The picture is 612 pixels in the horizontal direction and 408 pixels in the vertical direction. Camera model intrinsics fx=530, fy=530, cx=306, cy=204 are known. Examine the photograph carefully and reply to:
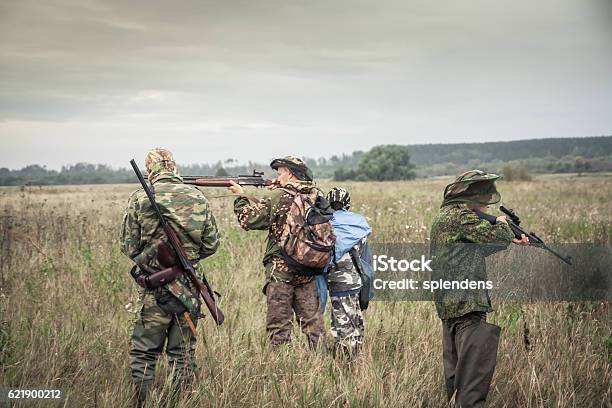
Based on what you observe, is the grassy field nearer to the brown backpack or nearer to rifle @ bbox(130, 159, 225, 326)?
rifle @ bbox(130, 159, 225, 326)

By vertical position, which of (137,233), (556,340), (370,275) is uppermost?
(137,233)

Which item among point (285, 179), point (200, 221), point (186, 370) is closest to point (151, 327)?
point (186, 370)

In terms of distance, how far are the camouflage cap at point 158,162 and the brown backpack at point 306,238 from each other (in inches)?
47.2

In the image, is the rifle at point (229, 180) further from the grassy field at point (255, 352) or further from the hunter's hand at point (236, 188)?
the grassy field at point (255, 352)

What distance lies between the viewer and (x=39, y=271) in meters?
7.73

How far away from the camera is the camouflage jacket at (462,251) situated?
3955 millimetres

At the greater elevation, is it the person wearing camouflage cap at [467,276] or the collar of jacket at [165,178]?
the collar of jacket at [165,178]

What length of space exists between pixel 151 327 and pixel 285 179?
1.90m

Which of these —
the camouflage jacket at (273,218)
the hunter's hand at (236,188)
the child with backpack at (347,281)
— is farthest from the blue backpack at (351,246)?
the hunter's hand at (236,188)

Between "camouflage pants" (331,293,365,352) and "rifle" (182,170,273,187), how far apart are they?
139 centimetres

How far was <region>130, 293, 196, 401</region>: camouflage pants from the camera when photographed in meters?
4.20

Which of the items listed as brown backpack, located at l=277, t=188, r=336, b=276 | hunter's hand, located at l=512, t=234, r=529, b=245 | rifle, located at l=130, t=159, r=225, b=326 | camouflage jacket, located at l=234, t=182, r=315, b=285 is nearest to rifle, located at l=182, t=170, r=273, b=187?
camouflage jacket, located at l=234, t=182, r=315, b=285

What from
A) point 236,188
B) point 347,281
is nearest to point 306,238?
point 347,281

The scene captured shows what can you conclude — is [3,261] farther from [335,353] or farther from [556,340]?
[556,340]
